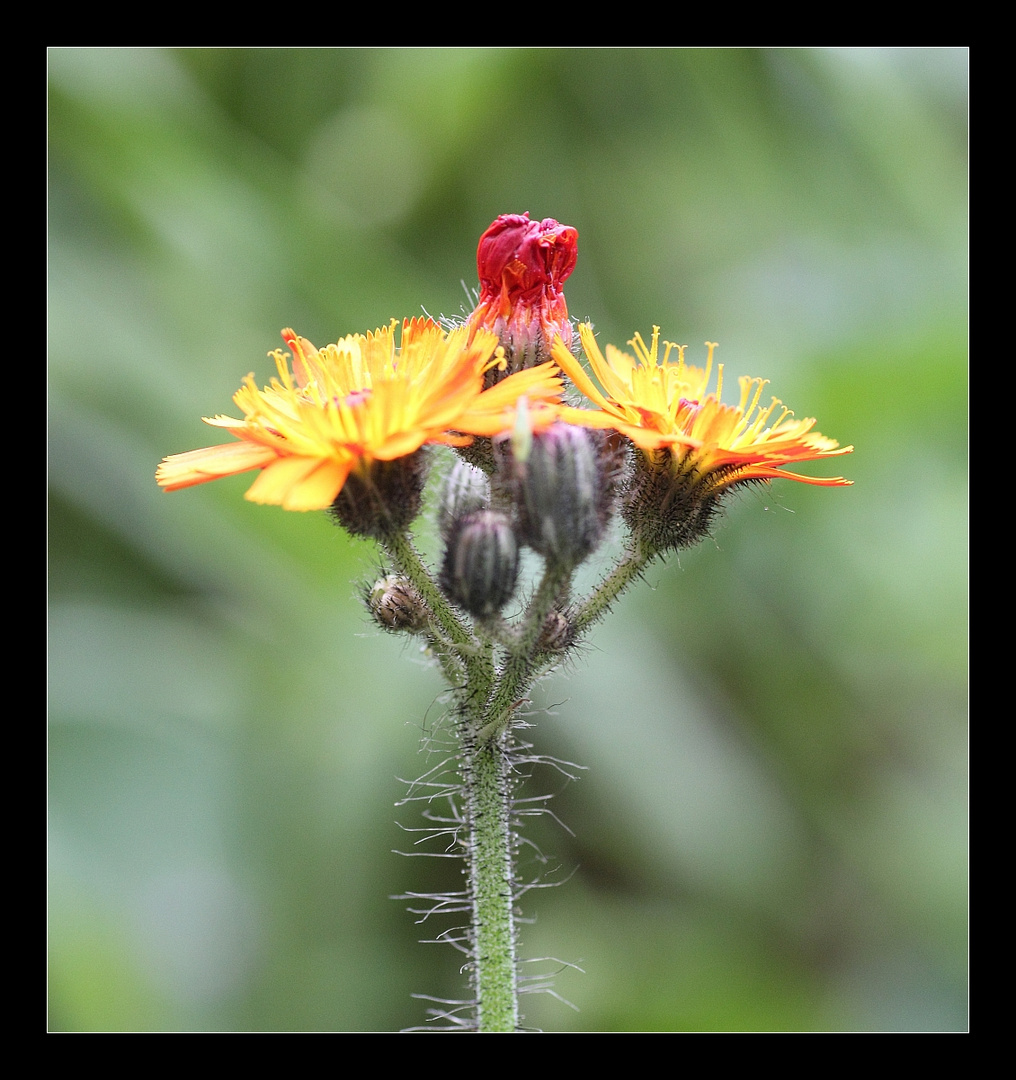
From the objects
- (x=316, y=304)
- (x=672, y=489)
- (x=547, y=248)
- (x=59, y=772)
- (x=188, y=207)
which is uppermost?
(x=188, y=207)

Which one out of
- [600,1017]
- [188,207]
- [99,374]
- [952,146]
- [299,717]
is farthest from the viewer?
[952,146]

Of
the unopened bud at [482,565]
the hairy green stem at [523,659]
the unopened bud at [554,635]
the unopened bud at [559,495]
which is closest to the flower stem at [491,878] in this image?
the hairy green stem at [523,659]

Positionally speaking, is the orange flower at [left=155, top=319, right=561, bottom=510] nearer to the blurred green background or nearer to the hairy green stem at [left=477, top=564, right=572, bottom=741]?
the hairy green stem at [left=477, top=564, right=572, bottom=741]

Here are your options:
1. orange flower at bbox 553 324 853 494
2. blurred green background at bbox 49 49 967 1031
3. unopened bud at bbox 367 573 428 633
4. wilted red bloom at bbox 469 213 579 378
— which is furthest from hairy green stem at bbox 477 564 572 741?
blurred green background at bbox 49 49 967 1031

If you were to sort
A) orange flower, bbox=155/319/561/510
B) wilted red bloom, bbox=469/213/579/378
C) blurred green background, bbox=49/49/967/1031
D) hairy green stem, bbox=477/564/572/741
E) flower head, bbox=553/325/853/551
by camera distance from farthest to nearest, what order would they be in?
1. blurred green background, bbox=49/49/967/1031
2. wilted red bloom, bbox=469/213/579/378
3. flower head, bbox=553/325/853/551
4. hairy green stem, bbox=477/564/572/741
5. orange flower, bbox=155/319/561/510

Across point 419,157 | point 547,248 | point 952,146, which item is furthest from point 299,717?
point 952,146

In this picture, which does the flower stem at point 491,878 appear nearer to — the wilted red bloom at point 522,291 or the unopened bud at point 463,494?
the unopened bud at point 463,494

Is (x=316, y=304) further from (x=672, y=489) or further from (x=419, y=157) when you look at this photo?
(x=672, y=489)
